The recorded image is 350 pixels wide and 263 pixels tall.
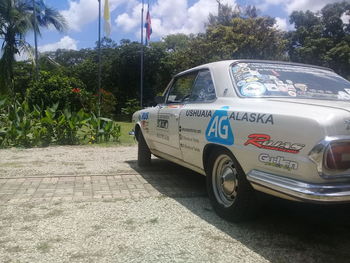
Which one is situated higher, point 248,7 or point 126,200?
point 248,7

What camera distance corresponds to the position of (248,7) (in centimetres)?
3033

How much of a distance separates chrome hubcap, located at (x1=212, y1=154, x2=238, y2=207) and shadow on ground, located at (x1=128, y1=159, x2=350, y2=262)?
9.2 inches

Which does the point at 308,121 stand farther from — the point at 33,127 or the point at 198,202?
the point at 33,127

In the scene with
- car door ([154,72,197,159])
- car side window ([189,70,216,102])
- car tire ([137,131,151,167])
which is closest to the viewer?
car side window ([189,70,216,102])

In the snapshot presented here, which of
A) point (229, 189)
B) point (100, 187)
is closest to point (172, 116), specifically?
point (100, 187)

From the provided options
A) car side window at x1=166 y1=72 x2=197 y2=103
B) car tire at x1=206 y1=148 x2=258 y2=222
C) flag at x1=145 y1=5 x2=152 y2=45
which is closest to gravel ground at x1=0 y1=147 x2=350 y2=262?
car tire at x1=206 y1=148 x2=258 y2=222

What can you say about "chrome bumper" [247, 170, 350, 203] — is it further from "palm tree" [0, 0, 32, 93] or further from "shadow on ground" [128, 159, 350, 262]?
"palm tree" [0, 0, 32, 93]

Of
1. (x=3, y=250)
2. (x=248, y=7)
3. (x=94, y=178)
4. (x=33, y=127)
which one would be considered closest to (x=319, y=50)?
(x=248, y=7)

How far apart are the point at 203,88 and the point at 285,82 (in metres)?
1.07

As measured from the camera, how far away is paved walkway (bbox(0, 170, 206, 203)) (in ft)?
15.7

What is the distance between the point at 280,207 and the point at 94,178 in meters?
2.91

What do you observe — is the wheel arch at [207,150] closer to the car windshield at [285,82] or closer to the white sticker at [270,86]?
the car windshield at [285,82]

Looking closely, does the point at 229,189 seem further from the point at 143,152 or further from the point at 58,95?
the point at 58,95

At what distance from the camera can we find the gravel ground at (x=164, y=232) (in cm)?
308
